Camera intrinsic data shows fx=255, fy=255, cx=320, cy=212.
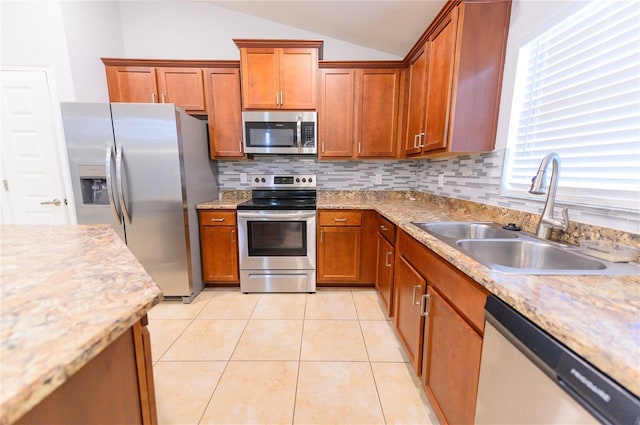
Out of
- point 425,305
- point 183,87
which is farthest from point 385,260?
point 183,87

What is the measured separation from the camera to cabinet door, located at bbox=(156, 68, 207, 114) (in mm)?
2529

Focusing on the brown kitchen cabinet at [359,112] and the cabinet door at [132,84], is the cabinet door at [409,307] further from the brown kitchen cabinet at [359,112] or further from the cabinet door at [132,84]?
the cabinet door at [132,84]

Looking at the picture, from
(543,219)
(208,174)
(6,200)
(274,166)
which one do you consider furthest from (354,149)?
(6,200)

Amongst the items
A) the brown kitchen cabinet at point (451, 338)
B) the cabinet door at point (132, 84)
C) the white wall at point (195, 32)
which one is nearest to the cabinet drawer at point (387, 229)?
the brown kitchen cabinet at point (451, 338)

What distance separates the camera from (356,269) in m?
2.56

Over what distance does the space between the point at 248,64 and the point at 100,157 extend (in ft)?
5.02

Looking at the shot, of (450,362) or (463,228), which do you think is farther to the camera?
(463,228)

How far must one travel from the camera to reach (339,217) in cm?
247

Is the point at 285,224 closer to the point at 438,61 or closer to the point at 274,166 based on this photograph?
the point at 274,166

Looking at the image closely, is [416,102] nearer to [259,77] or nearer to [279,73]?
[279,73]

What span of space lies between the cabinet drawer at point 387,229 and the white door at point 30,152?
2.99 metres

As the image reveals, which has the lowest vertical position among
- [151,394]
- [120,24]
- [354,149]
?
[151,394]

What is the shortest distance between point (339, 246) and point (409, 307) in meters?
1.08

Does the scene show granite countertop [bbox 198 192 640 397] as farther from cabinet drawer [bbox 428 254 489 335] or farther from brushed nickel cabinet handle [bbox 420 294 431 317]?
brushed nickel cabinet handle [bbox 420 294 431 317]
